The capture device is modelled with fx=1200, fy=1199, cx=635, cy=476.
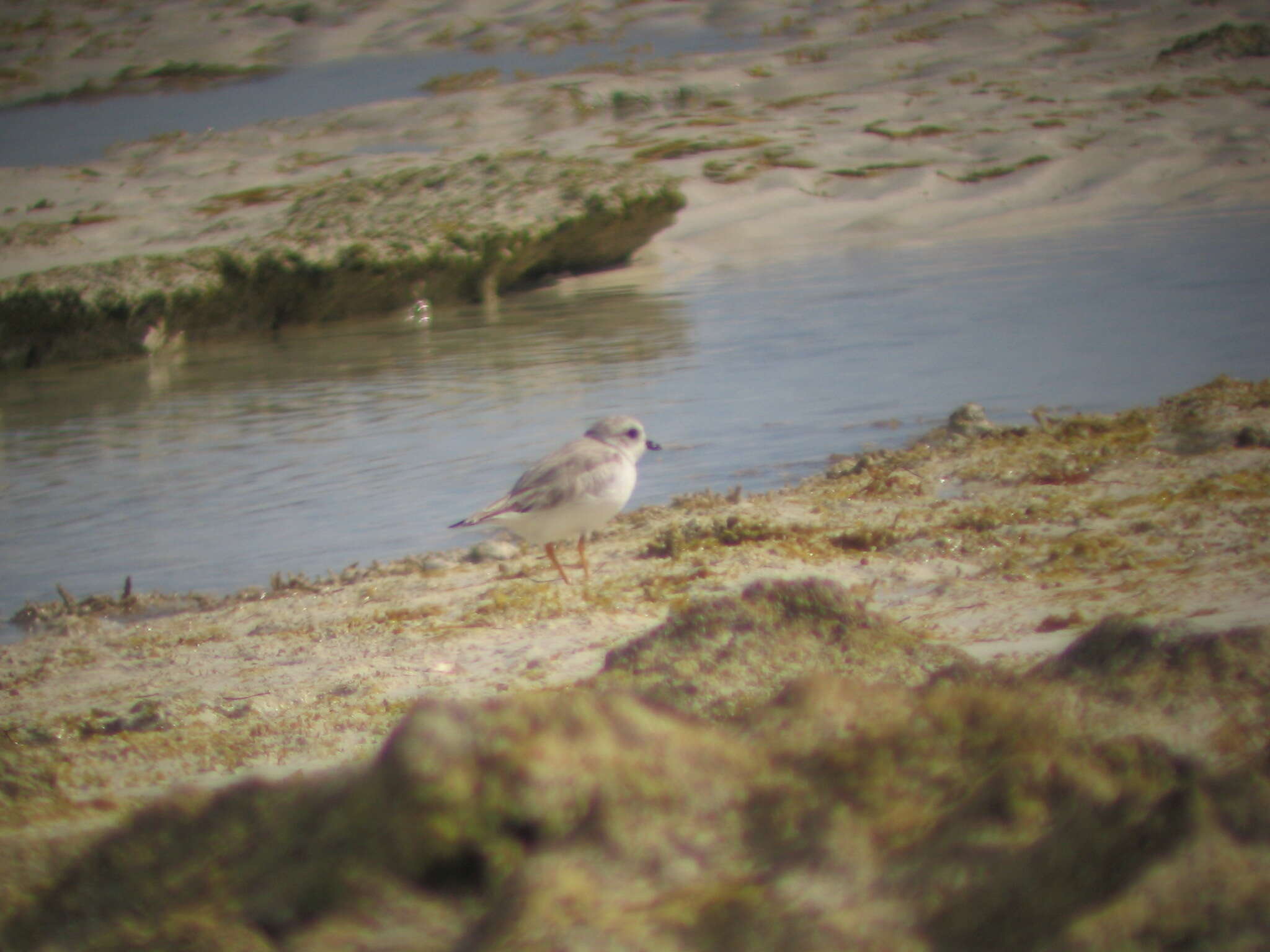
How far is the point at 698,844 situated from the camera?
1.20 m

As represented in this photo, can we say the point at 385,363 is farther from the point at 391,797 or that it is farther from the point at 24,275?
the point at 391,797

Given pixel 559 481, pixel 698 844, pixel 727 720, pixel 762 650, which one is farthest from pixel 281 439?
pixel 698 844

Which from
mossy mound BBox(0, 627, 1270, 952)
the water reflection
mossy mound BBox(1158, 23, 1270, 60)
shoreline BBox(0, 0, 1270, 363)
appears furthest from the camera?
mossy mound BBox(1158, 23, 1270, 60)

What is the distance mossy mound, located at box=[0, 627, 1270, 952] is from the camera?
1058 millimetres

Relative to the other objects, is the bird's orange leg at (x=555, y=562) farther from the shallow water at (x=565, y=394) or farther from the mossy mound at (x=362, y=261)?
the mossy mound at (x=362, y=261)

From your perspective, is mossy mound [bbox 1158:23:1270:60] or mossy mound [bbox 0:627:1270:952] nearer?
mossy mound [bbox 0:627:1270:952]

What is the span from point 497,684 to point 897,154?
1244 cm

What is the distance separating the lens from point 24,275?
35.7 ft

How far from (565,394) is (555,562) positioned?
3065 mm

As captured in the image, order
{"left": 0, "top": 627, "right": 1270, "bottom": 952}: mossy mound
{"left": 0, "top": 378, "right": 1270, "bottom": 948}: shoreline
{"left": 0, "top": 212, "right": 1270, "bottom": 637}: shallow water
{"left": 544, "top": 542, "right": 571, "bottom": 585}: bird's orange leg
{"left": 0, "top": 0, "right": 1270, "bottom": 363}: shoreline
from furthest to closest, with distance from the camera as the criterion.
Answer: {"left": 0, "top": 0, "right": 1270, "bottom": 363}: shoreline, {"left": 0, "top": 212, "right": 1270, "bottom": 637}: shallow water, {"left": 544, "top": 542, "right": 571, "bottom": 585}: bird's orange leg, {"left": 0, "top": 378, "right": 1270, "bottom": 948}: shoreline, {"left": 0, "top": 627, "right": 1270, "bottom": 952}: mossy mound

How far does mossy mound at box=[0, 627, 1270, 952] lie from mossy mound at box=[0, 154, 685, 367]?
10538 millimetres

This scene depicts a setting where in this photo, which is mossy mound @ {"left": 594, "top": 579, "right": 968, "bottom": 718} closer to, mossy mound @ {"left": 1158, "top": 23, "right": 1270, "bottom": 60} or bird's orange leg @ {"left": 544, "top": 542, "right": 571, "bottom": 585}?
bird's orange leg @ {"left": 544, "top": 542, "right": 571, "bottom": 585}

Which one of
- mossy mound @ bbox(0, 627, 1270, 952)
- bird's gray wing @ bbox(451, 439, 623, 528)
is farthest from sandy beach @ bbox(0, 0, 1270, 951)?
bird's gray wing @ bbox(451, 439, 623, 528)

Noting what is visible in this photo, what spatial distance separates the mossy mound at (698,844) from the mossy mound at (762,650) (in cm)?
58
